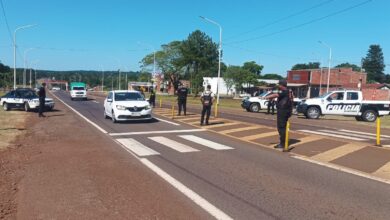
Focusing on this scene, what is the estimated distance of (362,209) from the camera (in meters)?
6.02

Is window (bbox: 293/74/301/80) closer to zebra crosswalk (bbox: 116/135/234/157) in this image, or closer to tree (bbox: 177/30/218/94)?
tree (bbox: 177/30/218/94)

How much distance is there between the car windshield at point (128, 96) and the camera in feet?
67.0

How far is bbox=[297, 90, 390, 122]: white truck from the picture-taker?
25.5 metres

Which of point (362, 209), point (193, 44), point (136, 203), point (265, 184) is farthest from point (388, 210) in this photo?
point (193, 44)

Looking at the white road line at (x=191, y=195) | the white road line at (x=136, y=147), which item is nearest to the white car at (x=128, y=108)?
the white road line at (x=136, y=147)

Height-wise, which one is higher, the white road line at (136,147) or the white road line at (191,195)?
the white road line at (191,195)

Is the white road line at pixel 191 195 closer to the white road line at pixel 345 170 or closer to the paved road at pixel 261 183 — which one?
the paved road at pixel 261 183

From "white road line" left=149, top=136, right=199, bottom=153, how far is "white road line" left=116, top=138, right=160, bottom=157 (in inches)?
26.8

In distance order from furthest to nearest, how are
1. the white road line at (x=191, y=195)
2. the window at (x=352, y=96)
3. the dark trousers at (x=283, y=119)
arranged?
the window at (x=352, y=96) → the dark trousers at (x=283, y=119) → the white road line at (x=191, y=195)

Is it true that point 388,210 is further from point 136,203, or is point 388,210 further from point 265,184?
point 136,203

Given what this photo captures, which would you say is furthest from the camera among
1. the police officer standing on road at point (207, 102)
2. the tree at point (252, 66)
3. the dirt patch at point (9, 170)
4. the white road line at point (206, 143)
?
the tree at point (252, 66)

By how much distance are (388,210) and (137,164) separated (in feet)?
17.0

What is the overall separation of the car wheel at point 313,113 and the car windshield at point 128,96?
10916 millimetres

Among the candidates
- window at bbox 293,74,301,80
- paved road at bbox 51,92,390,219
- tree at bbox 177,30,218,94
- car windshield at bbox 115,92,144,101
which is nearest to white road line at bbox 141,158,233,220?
paved road at bbox 51,92,390,219
